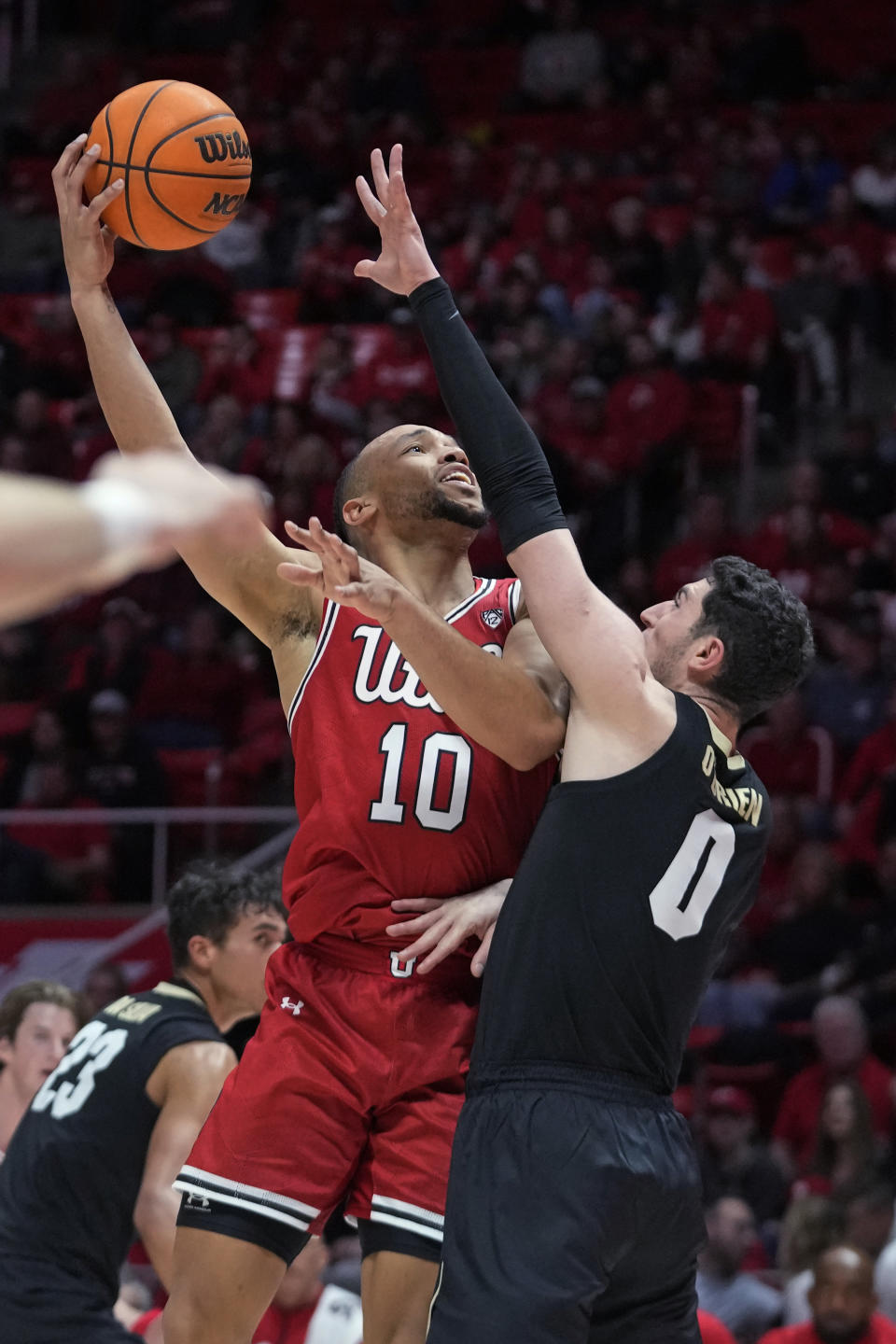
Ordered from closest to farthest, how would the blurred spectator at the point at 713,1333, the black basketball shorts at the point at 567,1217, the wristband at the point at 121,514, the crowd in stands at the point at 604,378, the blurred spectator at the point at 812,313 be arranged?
the wristband at the point at 121,514 → the black basketball shorts at the point at 567,1217 → the blurred spectator at the point at 713,1333 → the crowd in stands at the point at 604,378 → the blurred spectator at the point at 812,313

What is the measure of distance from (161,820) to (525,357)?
203 inches

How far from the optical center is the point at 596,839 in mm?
3732

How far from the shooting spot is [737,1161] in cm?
859

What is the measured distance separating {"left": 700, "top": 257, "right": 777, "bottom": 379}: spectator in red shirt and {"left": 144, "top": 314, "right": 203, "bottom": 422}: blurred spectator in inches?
158

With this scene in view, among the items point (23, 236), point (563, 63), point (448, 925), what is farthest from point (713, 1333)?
point (23, 236)

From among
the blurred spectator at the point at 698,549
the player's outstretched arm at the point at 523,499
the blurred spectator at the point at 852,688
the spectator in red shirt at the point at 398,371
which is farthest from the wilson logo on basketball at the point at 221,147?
the spectator in red shirt at the point at 398,371

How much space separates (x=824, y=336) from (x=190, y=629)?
5.23 metres

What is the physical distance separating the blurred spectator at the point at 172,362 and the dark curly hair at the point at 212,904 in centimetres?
882

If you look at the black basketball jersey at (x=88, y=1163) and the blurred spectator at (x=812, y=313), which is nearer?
the black basketball jersey at (x=88, y=1163)

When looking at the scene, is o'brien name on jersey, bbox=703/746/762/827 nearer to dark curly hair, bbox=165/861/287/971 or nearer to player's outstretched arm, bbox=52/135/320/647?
player's outstretched arm, bbox=52/135/320/647

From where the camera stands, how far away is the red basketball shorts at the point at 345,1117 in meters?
4.03

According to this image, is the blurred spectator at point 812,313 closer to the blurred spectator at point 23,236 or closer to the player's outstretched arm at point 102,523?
the blurred spectator at point 23,236

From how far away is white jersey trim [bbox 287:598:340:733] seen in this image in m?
4.37

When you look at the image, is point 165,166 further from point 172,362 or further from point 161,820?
point 172,362
